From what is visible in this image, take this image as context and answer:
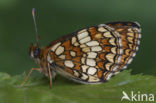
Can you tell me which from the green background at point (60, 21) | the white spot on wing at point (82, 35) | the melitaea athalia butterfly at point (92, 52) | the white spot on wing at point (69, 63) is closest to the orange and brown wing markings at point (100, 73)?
the melitaea athalia butterfly at point (92, 52)

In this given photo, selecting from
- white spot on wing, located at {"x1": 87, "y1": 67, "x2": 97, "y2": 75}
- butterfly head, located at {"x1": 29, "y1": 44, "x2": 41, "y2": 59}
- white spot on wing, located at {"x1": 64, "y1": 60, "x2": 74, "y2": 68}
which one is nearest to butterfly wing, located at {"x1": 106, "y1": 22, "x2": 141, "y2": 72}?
white spot on wing, located at {"x1": 87, "y1": 67, "x2": 97, "y2": 75}

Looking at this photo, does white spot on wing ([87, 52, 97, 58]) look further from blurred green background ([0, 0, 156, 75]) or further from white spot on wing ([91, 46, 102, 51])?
blurred green background ([0, 0, 156, 75])

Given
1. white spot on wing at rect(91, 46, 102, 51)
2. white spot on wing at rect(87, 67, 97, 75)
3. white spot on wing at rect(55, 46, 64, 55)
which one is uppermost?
white spot on wing at rect(55, 46, 64, 55)

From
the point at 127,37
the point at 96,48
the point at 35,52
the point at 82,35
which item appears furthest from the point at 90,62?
the point at 35,52

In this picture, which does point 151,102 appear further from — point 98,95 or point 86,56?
point 86,56

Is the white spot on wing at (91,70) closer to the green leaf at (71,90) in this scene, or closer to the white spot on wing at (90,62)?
the white spot on wing at (90,62)

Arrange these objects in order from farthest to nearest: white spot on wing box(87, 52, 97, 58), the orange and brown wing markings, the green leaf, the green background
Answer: the green background → white spot on wing box(87, 52, 97, 58) → the orange and brown wing markings → the green leaf

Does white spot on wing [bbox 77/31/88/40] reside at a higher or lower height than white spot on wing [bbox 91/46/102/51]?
higher

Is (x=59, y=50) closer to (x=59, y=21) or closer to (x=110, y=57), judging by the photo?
(x=110, y=57)

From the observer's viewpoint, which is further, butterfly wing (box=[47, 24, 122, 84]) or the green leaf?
butterfly wing (box=[47, 24, 122, 84])
